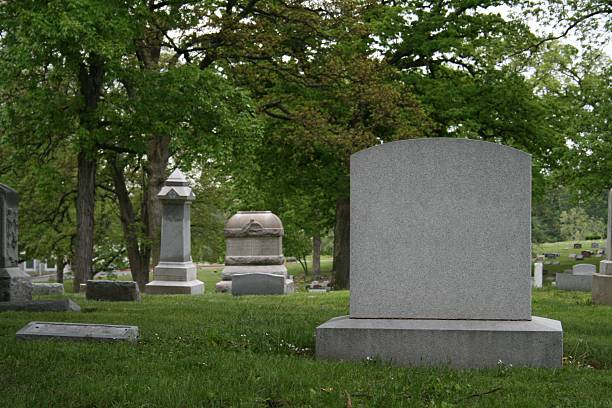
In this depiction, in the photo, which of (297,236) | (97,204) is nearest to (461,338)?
(97,204)

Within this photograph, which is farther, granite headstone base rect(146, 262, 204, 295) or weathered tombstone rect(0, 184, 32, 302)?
granite headstone base rect(146, 262, 204, 295)

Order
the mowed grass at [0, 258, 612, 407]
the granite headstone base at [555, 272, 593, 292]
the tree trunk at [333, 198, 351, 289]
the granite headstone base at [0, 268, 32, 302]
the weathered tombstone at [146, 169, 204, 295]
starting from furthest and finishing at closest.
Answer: the tree trunk at [333, 198, 351, 289] < the granite headstone base at [555, 272, 593, 292] < the weathered tombstone at [146, 169, 204, 295] < the granite headstone base at [0, 268, 32, 302] < the mowed grass at [0, 258, 612, 407]

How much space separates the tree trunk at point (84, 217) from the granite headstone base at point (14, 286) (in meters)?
Answer: 6.73

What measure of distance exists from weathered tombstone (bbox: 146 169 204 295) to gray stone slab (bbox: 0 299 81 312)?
8369 mm

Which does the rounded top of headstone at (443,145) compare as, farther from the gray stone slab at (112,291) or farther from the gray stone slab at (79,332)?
the gray stone slab at (112,291)

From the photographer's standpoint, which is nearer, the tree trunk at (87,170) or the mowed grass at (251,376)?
the mowed grass at (251,376)

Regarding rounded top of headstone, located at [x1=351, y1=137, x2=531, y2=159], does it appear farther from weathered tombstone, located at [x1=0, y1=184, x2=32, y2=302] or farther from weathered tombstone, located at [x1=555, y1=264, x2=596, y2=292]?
weathered tombstone, located at [x1=555, y1=264, x2=596, y2=292]

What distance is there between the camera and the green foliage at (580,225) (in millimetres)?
76625

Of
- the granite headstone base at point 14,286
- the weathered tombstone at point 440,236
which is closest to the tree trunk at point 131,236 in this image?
the granite headstone base at point 14,286

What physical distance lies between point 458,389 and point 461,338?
1.44 m

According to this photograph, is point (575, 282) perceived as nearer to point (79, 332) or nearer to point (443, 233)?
point (443, 233)

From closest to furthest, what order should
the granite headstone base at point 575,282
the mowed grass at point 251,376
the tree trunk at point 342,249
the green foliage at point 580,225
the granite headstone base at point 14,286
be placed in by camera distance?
the mowed grass at point 251,376 → the granite headstone base at point 14,286 → the granite headstone base at point 575,282 → the tree trunk at point 342,249 → the green foliage at point 580,225

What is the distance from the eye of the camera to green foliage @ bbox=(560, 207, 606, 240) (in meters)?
76.6

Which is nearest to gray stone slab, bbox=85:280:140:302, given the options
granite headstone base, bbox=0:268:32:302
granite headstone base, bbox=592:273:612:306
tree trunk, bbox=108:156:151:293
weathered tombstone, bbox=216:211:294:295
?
granite headstone base, bbox=0:268:32:302
